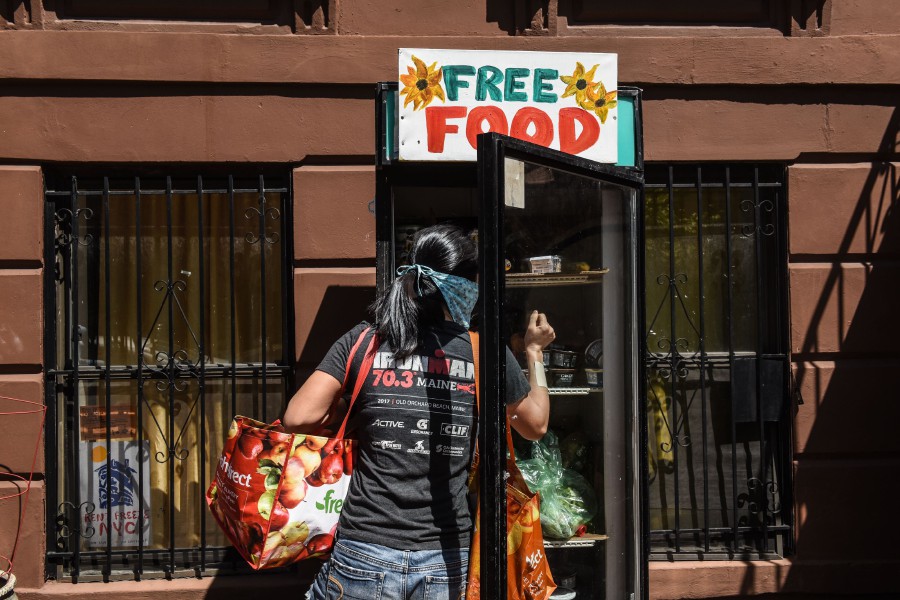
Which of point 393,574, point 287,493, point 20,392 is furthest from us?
point 20,392

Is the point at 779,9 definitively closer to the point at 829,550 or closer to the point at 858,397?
the point at 858,397

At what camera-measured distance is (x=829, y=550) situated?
517cm

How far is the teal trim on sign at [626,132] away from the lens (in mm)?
3918

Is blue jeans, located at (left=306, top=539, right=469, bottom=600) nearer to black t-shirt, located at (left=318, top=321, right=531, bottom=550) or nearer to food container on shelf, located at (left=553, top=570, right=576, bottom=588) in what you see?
black t-shirt, located at (left=318, top=321, right=531, bottom=550)

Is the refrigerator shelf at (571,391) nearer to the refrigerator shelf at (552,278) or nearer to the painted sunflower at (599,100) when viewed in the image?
the refrigerator shelf at (552,278)

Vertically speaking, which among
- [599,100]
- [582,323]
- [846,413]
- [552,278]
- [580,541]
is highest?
[599,100]

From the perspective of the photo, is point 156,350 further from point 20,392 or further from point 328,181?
point 328,181

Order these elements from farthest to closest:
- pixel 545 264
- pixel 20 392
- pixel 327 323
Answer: pixel 327 323 → pixel 20 392 → pixel 545 264

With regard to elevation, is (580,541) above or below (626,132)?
below

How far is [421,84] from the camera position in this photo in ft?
12.4

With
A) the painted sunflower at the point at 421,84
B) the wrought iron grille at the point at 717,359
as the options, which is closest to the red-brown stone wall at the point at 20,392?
the painted sunflower at the point at 421,84

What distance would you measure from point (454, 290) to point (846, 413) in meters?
3.11

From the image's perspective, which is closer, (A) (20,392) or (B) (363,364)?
(B) (363,364)

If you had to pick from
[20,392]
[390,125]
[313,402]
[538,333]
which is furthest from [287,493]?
[20,392]
